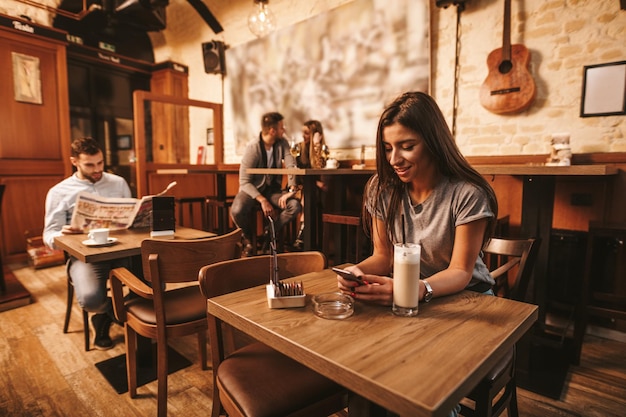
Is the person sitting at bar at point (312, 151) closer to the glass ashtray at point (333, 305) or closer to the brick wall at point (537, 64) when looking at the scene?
the brick wall at point (537, 64)

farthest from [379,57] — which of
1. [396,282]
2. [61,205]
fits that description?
[396,282]

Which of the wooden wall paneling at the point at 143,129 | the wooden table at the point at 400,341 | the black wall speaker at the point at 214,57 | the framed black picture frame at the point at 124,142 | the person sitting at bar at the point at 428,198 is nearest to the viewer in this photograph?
the wooden table at the point at 400,341

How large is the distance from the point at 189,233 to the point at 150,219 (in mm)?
286

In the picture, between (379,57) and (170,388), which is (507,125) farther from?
(170,388)

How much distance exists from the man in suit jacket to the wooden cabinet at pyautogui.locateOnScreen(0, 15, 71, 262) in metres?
2.63

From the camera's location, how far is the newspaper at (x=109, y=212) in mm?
2045

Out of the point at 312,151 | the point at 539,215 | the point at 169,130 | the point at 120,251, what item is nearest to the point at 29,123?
the point at 169,130

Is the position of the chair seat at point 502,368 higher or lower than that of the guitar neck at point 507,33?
lower

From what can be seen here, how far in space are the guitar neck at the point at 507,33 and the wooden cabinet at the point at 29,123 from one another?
4964 mm

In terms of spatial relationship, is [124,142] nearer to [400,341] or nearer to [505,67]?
[505,67]

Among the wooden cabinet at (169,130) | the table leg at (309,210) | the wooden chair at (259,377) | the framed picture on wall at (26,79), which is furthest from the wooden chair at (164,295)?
the wooden cabinet at (169,130)

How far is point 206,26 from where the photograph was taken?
5.66m

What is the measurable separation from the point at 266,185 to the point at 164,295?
228 cm

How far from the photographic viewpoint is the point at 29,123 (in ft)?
14.5
